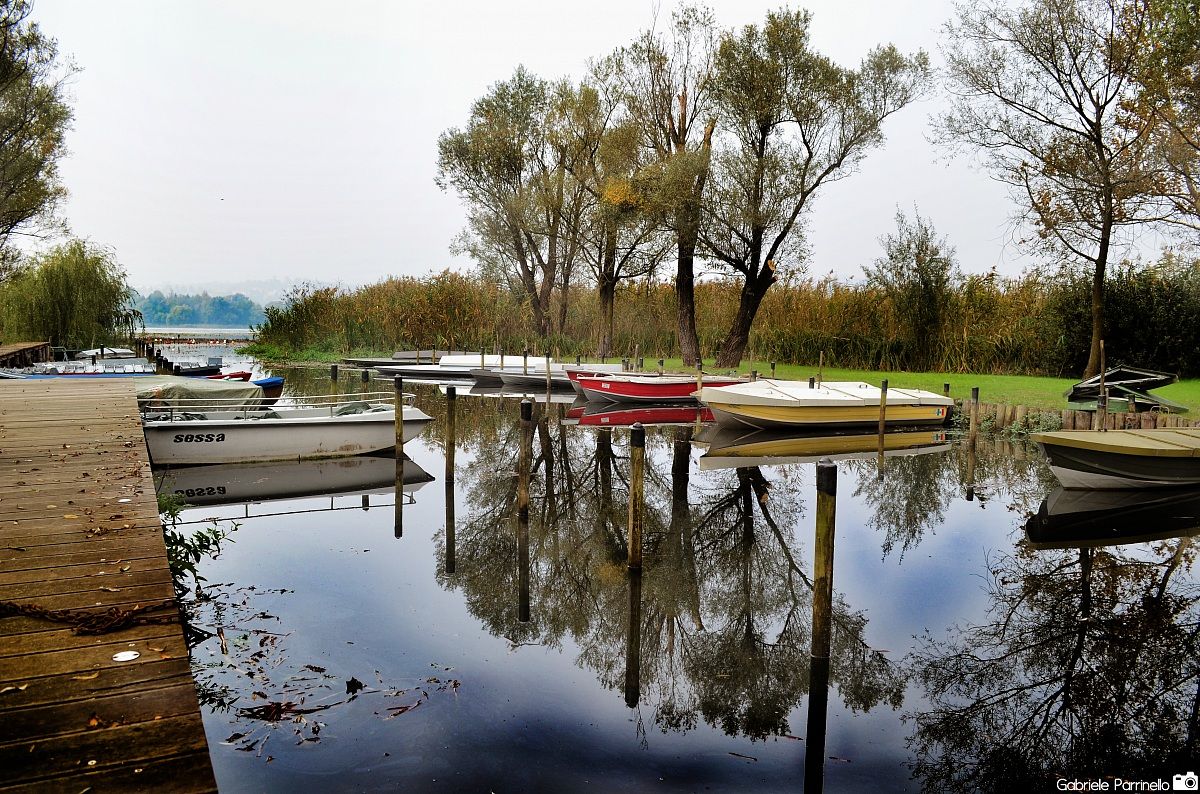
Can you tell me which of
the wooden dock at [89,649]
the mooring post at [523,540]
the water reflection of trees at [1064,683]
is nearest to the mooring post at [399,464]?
the mooring post at [523,540]

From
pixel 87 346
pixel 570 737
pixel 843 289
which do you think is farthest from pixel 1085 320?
pixel 87 346

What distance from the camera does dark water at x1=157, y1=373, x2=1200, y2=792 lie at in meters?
4.63

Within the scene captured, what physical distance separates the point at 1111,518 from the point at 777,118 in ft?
63.9

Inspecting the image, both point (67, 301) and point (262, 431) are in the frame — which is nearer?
point (262, 431)

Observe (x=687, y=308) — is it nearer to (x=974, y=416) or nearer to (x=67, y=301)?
(x=974, y=416)

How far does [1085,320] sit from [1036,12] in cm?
973

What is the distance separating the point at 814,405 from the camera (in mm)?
18188

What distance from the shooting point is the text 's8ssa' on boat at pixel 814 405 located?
58.9 ft

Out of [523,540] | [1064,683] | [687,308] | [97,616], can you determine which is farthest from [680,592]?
[687,308]

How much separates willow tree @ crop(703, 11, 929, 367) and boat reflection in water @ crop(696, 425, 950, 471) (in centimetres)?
998

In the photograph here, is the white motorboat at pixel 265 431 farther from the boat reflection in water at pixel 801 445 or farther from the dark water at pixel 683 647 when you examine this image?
the boat reflection in water at pixel 801 445

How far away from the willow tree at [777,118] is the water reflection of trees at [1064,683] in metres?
20.3

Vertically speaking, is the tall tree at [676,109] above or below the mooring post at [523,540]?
above

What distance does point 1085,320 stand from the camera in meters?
25.8
